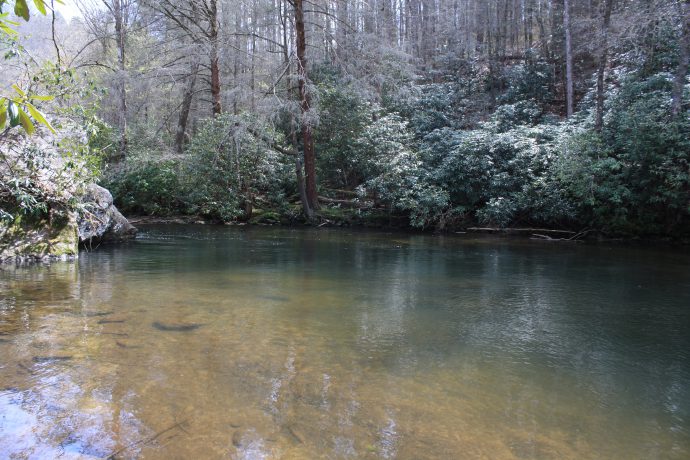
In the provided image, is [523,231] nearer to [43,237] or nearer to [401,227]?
[401,227]

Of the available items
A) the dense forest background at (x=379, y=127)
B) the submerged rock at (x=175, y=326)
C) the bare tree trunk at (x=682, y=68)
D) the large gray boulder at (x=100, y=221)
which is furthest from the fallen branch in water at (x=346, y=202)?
the submerged rock at (x=175, y=326)

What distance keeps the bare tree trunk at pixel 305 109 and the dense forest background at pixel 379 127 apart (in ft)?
0.21

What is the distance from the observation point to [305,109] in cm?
1739

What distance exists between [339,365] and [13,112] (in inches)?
134

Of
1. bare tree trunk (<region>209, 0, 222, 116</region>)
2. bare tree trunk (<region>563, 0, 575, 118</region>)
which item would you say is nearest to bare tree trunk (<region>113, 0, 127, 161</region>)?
bare tree trunk (<region>209, 0, 222, 116</region>)

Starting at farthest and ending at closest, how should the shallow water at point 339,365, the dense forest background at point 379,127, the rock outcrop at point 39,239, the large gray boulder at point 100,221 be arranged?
the dense forest background at point 379,127 < the large gray boulder at point 100,221 < the rock outcrop at point 39,239 < the shallow water at point 339,365

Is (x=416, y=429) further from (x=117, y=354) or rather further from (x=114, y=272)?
(x=114, y=272)

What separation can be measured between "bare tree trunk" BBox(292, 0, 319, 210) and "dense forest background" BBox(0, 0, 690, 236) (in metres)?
0.07

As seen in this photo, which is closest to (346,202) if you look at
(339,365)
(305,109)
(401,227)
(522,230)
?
(401,227)

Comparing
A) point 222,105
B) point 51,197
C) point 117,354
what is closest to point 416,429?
point 117,354

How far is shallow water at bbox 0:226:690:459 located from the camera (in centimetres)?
310

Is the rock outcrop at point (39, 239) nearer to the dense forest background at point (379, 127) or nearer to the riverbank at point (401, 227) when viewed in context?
the dense forest background at point (379, 127)

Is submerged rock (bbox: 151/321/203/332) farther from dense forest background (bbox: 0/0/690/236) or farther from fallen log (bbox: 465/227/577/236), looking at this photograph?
fallen log (bbox: 465/227/577/236)

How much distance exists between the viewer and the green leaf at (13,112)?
1.37m
